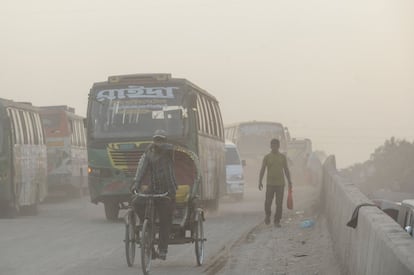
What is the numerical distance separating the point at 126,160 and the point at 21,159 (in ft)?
18.6

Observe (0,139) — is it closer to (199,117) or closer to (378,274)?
(199,117)

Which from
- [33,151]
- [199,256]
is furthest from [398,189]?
[199,256]

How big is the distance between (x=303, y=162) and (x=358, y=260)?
172 ft

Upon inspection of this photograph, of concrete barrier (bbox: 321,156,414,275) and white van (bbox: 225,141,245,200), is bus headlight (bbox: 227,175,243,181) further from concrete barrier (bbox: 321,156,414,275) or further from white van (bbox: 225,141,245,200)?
concrete barrier (bbox: 321,156,414,275)

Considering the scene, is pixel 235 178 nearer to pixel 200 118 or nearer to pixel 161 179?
pixel 200 118

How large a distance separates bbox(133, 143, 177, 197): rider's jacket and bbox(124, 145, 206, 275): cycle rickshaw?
14 cm

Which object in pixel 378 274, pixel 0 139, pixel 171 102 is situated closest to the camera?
pixel 378 274

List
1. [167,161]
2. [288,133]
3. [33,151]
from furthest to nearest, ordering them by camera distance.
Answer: [288,133]
[33,151]
[167,161]

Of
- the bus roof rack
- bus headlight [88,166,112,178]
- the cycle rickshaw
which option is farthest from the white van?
the cycle rickshaw

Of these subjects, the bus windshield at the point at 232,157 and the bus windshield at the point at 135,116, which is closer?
the bus windshield at the point at 135,116

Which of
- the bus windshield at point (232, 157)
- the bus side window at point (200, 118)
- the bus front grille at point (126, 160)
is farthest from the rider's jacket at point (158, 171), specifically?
the bus windshield at point (232, 157)

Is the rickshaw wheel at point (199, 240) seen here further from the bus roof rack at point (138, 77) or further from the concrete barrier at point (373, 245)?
the bus roof rack at point (138, 77)

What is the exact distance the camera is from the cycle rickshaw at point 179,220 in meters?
12.9

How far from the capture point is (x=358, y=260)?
10.3 meters
